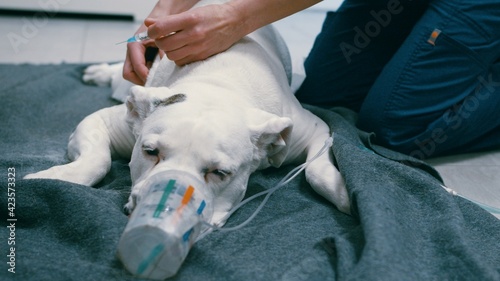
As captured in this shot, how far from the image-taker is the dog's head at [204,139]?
104 cm

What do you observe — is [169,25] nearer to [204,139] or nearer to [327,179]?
[204,139]

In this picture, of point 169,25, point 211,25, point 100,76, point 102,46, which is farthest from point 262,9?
point 102,46

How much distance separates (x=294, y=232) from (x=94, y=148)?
0.54 m

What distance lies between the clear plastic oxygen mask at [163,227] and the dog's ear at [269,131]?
0.81ft

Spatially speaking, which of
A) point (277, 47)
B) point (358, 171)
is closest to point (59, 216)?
point (358, 171)

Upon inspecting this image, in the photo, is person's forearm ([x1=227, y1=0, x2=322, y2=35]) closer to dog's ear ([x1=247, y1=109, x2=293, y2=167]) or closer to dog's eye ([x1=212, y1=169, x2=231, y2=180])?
dog's ear ([x1=247, y1=109, x2=293, y2=167])

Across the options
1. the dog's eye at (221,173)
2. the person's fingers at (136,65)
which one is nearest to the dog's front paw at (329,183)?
the dog's eye at (221,173)

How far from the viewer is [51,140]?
160 cm

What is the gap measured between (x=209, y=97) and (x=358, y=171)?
0.37 m

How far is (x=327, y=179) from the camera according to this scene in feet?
4.20

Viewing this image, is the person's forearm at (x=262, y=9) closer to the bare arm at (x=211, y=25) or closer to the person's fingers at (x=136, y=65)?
the bare arm at (x=211, y=25)

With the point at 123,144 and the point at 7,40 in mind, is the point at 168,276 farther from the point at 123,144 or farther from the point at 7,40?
the point at 7,40

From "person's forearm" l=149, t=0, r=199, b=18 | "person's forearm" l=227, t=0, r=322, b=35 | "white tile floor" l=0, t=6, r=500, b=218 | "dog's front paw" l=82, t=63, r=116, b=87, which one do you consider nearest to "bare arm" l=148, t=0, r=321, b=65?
"person's forearm" l=227, t=0, r=322, b=35

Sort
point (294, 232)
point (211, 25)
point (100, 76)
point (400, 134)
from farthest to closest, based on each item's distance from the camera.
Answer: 1. point (100, 76)
2. point (400, 134)
3. point (211, 25)
4. point (294, 232)
